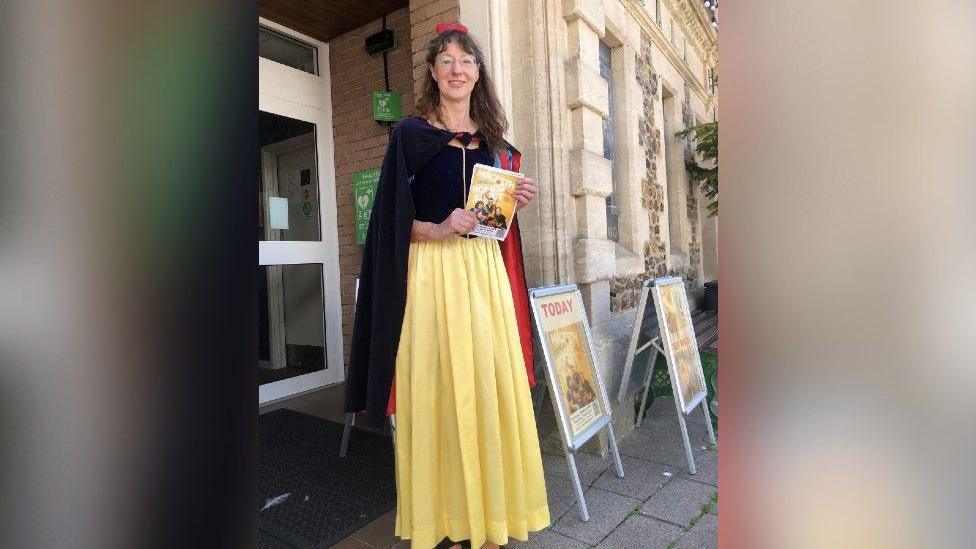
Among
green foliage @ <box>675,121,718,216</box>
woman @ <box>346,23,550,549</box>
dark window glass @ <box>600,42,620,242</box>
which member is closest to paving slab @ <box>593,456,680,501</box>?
woman @ <box>346,23,550,549</box>

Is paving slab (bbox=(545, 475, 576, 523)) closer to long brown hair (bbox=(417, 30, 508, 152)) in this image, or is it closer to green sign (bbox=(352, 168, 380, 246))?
long brown hair (bbox=(417, 30, 508, 152))

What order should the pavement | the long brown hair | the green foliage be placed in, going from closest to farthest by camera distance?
the long brown hair < the pavement < the green foliage

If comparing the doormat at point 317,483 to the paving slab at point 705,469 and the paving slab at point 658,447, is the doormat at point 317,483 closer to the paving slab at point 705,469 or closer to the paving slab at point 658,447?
the paving slab at point 658,447

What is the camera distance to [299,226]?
458cm

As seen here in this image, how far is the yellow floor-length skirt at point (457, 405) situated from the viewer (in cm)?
192

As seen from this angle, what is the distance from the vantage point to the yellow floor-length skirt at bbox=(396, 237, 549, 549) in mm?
1923

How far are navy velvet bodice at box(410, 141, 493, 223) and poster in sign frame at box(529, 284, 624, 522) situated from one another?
30.5 inches

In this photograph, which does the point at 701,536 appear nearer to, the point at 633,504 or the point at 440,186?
the point at 633,504

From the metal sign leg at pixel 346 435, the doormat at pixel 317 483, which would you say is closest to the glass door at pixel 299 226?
the doormat at pixel 317 483

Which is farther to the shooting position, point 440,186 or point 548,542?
point 548,542

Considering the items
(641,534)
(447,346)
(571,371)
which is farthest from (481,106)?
(641,534)

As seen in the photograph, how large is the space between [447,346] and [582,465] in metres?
1.56
